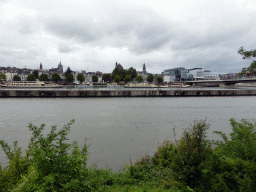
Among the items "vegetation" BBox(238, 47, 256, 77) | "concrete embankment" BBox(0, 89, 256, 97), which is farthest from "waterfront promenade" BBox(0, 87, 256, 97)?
"vegetation" BBox(238, 47, 256, 77)

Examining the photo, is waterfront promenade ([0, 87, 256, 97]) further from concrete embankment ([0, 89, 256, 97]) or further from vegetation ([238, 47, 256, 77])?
vegetation ([238, 47, 256, 77])

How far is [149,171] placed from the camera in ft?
16.5

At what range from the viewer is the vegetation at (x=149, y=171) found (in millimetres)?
2854

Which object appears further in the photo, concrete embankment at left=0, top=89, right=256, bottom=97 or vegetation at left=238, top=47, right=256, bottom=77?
concrete embankment at left=0, top=89, right=256, bottom=97

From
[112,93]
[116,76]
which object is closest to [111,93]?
[112,93]

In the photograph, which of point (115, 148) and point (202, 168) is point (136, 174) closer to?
point (202, 168)

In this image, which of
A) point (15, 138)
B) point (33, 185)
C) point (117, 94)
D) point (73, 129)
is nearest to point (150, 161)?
point (33, 185)

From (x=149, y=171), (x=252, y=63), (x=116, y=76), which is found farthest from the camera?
(x=116, y=76)

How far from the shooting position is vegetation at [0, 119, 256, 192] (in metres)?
2.85

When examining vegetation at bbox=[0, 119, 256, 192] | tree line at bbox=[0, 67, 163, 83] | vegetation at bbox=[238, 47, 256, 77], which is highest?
tree line at bbox=[0, 67, 163, 83]

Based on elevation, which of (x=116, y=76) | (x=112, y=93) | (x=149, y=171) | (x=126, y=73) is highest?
(x=126, y=73)

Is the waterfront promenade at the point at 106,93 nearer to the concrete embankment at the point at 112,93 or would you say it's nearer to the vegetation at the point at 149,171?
the concrete embankment at the point at 112,93

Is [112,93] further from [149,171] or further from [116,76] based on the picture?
[116,76]

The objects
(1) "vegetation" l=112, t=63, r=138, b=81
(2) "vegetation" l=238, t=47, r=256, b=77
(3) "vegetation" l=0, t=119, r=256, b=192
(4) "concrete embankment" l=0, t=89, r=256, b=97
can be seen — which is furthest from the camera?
(1) "vegetation" l=112, t=63, r=138, b=81
